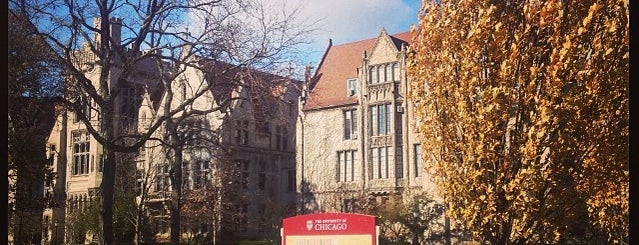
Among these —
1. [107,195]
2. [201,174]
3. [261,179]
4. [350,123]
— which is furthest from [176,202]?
[350,123]

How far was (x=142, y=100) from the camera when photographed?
1812cm

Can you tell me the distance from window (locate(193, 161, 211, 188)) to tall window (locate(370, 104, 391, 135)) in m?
5.31

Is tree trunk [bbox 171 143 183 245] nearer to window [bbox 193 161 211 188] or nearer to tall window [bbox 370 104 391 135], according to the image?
window [bbox 193 161 211 188]

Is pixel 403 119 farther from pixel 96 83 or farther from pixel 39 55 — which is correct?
pixel 39 55

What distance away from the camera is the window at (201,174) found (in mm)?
18938

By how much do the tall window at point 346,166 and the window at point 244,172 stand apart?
292 centimetres

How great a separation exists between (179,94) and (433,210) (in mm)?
8105

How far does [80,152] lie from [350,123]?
849 cm

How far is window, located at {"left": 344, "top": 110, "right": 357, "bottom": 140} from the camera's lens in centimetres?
2181

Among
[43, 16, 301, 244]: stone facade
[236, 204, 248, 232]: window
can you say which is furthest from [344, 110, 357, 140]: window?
[236, 204, 248, 232]: window

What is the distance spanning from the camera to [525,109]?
711cm

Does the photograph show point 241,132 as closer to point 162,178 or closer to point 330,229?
point 162,178

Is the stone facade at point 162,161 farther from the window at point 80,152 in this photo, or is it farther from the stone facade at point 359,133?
the stone facade at point 359,133

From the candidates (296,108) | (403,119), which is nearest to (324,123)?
(296,108)
